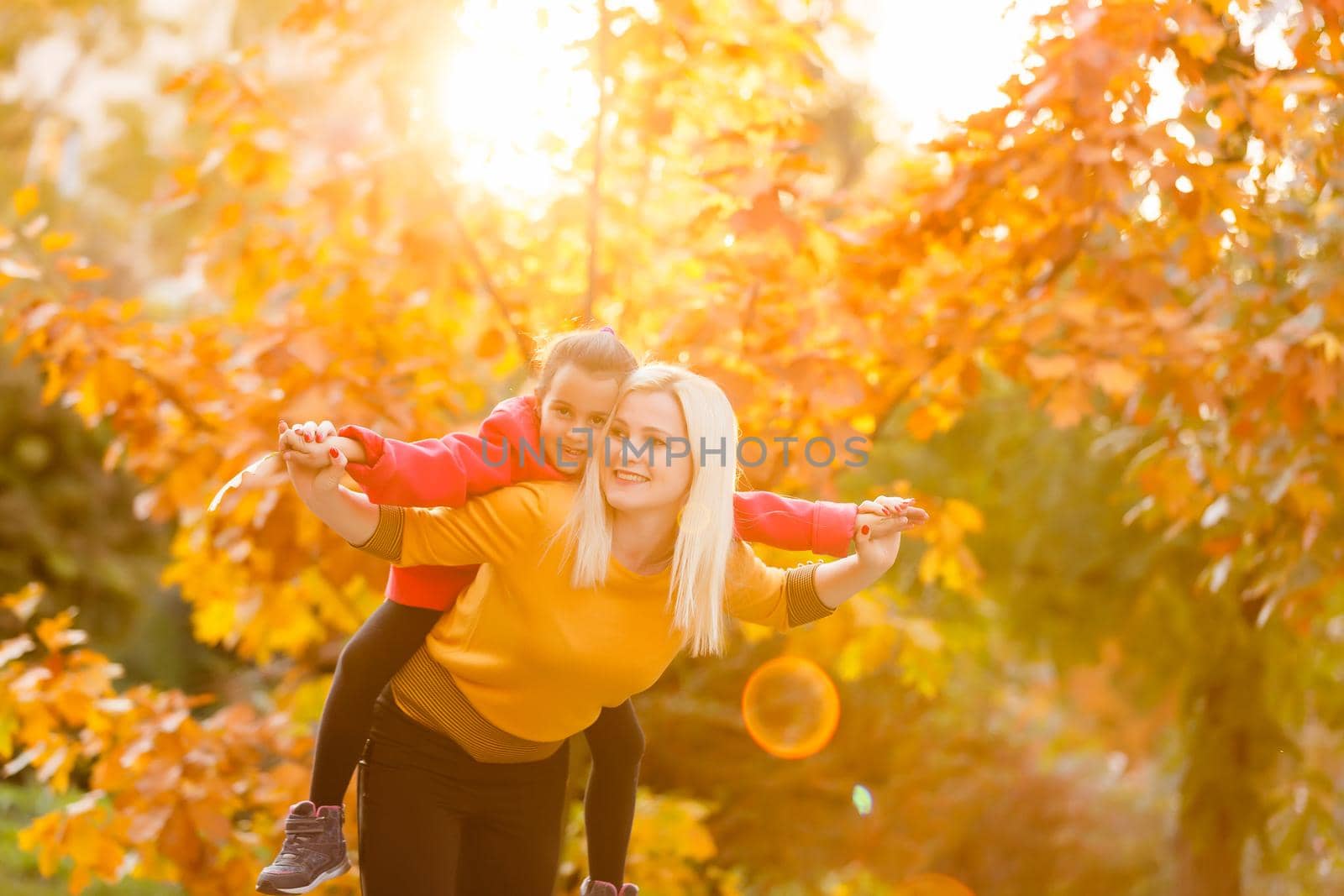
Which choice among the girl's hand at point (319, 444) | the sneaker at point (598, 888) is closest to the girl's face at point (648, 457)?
the girl's hand at point (319, 444)

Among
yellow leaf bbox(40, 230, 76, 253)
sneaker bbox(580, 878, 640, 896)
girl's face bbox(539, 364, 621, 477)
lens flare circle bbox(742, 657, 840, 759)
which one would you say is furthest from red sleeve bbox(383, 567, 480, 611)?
lens flare circle bbox(742, 657, 840, 759)

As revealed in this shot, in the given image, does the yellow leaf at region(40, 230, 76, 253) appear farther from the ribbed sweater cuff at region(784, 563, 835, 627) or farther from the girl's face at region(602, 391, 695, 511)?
the ribbed sweater cuff at region(784, 563, 835, 627)

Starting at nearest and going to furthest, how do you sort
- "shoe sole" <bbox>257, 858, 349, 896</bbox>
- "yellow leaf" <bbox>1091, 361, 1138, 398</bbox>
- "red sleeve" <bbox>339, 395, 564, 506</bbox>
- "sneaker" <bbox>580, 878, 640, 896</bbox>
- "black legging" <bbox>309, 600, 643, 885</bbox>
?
1. "red sleeve" <bbox>339, 395, 564, 506</bbox>
2. "shoe sole" <bbox>257, 858, 349, 896</bbox>
3. "black legging" <bbox>309, 600, 643, 885</bbox>
4. "sneaker" <bbox>580, 878, 640, 896</bbox>
5. "yellow leaf" <bbox>1091, 361, 1138, 398</bbox>

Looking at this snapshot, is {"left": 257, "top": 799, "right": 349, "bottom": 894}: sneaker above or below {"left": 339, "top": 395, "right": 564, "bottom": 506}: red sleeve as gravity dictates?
below

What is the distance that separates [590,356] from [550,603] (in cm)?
48

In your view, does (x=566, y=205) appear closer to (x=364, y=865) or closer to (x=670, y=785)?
(x=364, y=865)

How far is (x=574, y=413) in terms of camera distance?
2.34 meters

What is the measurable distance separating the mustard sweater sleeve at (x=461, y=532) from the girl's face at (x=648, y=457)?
0.50ft

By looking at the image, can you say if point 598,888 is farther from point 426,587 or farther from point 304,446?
point 304,446

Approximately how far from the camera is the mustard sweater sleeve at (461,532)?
2.14 meters

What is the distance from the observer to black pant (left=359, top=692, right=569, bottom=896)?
2301 mm

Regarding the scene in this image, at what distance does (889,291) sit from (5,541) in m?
7.99

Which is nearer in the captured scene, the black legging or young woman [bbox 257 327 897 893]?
young woman [bbox 257 327 897 893]

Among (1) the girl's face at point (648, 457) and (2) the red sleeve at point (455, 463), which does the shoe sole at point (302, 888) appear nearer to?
(2) the red sleeve at point (455, 463)
